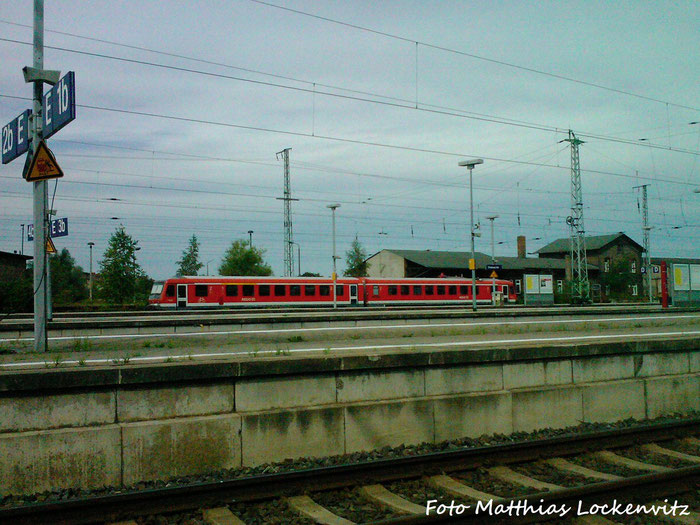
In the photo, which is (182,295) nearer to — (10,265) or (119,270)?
(119,270)

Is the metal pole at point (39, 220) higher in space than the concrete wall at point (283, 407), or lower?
higher

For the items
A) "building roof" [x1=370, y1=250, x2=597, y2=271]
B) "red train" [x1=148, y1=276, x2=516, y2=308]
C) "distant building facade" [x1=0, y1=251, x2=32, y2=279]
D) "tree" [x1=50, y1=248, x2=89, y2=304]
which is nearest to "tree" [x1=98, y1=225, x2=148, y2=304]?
"red train" [x1=148, y1=276, x2=516, y2=308]

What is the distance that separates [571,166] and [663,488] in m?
39.1

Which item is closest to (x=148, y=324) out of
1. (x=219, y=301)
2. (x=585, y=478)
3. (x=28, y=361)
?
(x=28, y=361)

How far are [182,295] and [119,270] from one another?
14.5ft

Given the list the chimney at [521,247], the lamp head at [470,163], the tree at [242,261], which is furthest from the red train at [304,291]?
the chimney at [521,247]

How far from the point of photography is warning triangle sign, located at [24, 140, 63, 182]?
10.2m

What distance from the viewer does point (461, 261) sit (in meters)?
77.9

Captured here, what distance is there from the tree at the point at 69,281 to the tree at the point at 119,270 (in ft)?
38.5

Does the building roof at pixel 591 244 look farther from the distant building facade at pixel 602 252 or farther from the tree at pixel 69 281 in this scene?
the tree at pixel 69 281

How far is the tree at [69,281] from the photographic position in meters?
52.5

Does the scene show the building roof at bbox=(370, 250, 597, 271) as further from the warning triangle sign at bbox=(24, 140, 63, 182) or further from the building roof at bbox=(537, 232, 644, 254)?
the warning triangle sign at bbox=(24, 140, 63, 182)

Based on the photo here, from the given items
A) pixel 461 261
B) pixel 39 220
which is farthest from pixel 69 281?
pixel 39 220

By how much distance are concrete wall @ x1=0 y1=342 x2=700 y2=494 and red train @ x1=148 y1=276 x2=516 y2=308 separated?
30636 millimetres
